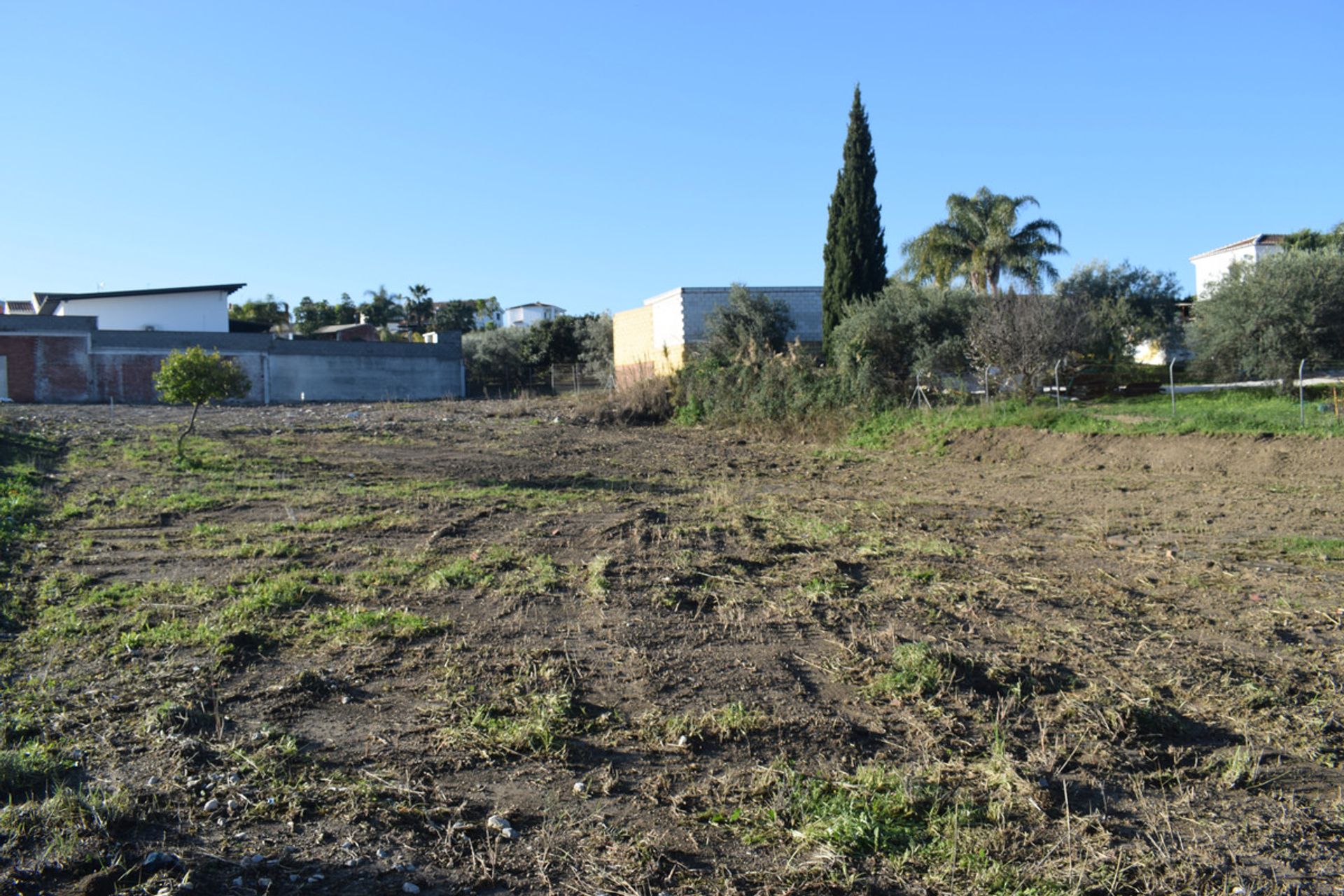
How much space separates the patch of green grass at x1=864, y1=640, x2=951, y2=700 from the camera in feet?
18.4

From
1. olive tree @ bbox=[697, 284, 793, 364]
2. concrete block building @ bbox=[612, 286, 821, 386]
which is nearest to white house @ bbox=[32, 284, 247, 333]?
concrete block building @ bbox=[612, 286, 821, 386]

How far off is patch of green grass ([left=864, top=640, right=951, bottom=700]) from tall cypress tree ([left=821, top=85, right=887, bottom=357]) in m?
25.2

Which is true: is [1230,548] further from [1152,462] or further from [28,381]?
[28,381]

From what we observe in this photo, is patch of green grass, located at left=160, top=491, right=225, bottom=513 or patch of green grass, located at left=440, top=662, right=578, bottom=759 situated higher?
patch of green grass, located at left=160, top=491, right=225, bottom=513

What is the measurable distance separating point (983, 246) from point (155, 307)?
4888cm

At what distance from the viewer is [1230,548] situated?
9688mm

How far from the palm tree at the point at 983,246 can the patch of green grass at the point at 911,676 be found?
3626cm

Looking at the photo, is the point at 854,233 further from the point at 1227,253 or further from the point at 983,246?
the point at 1227,253

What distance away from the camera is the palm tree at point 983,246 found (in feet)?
131

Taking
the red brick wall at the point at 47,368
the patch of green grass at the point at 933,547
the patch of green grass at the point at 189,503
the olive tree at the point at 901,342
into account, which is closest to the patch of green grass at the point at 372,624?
the patch of green grass at the point at 933,547

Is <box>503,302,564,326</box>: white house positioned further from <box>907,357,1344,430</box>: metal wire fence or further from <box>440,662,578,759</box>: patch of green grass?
<box>440,662,578,759</box>: patch of green grass

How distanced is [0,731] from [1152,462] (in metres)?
16.5

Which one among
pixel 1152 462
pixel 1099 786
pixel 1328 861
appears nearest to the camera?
pixel 1328 861

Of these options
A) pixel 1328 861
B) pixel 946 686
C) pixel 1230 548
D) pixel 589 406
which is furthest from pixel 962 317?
pixel 1328 861
